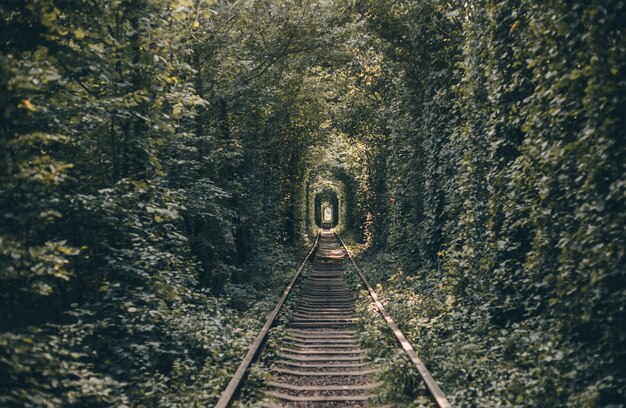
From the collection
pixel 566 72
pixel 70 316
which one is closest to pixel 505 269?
pixel 566 72

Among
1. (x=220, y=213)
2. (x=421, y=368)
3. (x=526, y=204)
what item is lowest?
(x=421, y=368)

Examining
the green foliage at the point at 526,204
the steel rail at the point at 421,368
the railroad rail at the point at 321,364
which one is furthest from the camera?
the railroad rail at the point at 321,364

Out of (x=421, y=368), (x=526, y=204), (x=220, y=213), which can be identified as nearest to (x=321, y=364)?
(x=421, y=368)

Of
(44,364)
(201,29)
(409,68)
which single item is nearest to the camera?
(44,364)

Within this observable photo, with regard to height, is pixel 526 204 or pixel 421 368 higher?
pixel 526 204

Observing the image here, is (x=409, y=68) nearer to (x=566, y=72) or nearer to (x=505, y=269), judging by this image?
(x=505, y=269)

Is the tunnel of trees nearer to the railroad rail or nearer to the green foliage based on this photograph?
the green foliage

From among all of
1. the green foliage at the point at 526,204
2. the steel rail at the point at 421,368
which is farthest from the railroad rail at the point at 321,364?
the green foliage at the point at 526,204

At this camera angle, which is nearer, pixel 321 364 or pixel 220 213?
pixel 321 364

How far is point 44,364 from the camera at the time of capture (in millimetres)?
4461

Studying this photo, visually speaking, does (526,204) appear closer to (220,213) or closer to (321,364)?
(321,364)

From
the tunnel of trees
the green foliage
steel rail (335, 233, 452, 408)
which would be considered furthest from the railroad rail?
the green foliage

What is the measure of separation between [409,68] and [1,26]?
975cm

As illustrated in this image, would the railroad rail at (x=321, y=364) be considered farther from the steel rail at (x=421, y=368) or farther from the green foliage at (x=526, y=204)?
the green foliage at (x=526, y=204)
